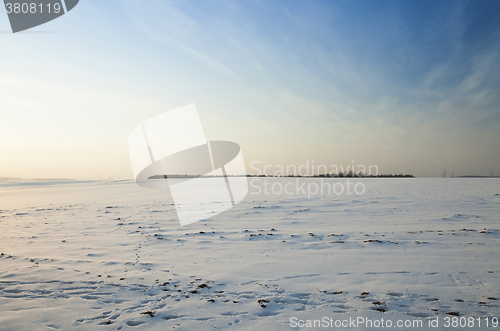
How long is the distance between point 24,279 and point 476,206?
691 inches

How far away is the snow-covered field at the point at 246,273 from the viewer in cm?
379

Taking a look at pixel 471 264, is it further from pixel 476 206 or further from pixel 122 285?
pixel 476 206

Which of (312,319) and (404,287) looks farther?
(404,287)

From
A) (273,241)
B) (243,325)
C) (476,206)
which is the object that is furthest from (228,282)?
(476,206)

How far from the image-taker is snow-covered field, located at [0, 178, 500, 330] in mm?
3787

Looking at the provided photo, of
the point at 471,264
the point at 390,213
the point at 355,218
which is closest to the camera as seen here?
the point at 471,264

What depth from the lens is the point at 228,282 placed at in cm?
494

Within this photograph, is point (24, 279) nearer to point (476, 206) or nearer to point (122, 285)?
point (122, 285)

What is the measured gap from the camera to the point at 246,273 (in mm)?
5344

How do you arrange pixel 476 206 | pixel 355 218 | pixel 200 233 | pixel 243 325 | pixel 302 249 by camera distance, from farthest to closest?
1. pixel 476 206
2. pixel 355 218
3. pixel 200 233
4. pixel 302 249
5. pixel 243 325

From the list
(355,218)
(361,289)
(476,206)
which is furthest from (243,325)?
(476,206)

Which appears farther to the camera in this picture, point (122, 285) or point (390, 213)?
point (390, 213)

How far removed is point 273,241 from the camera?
7719 millimetres

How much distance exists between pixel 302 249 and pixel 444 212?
8486 mm
